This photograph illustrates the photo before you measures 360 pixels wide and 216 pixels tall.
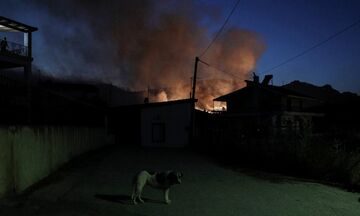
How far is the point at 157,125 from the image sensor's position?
3766 centimetres

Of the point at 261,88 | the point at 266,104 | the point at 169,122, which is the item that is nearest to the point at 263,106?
the point at 266,104

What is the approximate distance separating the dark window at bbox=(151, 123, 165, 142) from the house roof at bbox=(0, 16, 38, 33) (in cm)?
1350

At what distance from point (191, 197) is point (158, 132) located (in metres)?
26.9

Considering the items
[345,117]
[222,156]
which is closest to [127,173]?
[222,156]

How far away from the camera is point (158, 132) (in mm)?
37500

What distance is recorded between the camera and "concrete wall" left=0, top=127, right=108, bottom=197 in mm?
9758

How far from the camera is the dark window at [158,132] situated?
37.2 metres

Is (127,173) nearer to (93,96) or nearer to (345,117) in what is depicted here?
(345,117)

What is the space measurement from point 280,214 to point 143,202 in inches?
121

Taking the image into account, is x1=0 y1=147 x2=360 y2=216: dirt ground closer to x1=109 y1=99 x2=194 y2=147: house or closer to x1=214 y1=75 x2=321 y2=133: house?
x1=109 y1=99 x2=194 y2=147: house

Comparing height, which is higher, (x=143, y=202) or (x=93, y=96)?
(x=93, y=96)

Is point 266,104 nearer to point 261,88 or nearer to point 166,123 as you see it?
point 261,88

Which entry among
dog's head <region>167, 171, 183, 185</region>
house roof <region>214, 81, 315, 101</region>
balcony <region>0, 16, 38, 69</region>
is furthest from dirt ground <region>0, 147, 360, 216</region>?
house roof <region>214, 81, 315, 101</region>

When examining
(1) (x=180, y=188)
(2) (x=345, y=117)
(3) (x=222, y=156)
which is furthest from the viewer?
(2) (x=345, y=117)
